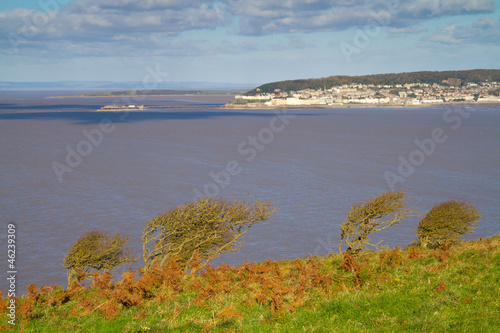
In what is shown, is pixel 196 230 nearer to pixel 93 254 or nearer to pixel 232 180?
pixel 93 254

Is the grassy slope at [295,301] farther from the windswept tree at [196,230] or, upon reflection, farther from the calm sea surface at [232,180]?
the calm sea surface at [232,180]

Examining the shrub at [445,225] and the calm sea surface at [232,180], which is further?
the calm sea surface at [232,180]

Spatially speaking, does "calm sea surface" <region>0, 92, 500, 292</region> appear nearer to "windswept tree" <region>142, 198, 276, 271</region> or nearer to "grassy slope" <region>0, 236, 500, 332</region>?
"windswept tree" <region>142, 198, 276, 271</region>

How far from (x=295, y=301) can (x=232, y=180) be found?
54978 mm

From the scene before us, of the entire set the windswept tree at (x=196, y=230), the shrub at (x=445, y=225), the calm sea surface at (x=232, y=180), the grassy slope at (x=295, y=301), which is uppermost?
the grassy slope at (x=295, y=301)

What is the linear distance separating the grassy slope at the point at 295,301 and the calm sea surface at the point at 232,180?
19132 mm

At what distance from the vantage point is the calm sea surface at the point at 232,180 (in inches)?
1633

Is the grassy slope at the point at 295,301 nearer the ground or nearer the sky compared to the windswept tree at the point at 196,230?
nearer the sky

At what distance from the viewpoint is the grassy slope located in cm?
1019

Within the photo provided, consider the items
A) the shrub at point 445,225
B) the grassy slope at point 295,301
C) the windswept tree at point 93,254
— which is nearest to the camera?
the grassy slope at point 295,301

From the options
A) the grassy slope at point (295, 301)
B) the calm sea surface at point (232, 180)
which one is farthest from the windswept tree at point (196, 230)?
the calm sea surface at point (232, 180)

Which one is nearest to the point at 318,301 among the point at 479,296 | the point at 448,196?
the point at 479,296

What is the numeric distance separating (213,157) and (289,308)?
7719 centimetres

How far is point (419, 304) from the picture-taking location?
35.8 feet
